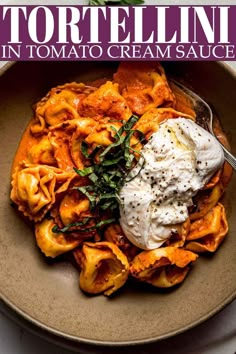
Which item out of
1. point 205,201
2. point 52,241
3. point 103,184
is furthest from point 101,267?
point 205,201

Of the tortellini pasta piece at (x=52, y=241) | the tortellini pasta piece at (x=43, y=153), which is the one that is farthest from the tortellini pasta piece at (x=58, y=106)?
the tortellini pasta piece at (x=52, y=241)

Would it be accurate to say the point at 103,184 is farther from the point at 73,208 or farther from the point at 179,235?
the point at 179,235

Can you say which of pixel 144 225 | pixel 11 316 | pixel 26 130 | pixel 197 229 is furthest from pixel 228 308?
pixel 26 130

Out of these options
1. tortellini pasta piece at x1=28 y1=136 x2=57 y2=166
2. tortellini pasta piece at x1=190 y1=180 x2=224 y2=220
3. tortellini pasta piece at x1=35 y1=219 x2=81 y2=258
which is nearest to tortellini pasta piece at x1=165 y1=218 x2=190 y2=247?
tortellini pasta piece at x1=190 y1=180 x2=224 y2=220

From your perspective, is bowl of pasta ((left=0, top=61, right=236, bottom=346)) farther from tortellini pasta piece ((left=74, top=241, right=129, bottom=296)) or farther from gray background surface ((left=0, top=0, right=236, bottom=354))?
gray background surface ((left=0, top=0, right=236, bottom=354))

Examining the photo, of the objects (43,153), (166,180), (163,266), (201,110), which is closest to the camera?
(166,180)

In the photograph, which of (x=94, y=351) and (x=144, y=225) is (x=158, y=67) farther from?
(x=94, y=351)
